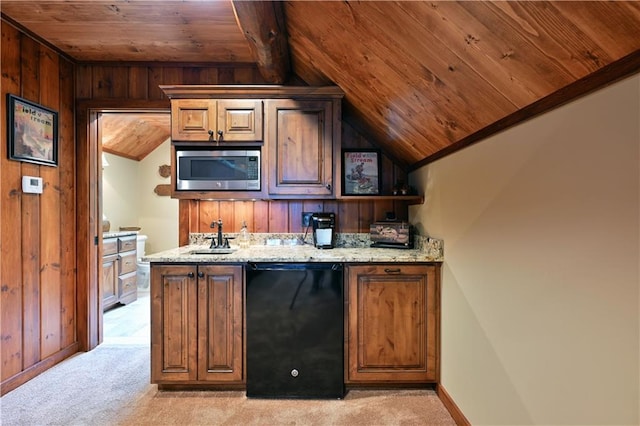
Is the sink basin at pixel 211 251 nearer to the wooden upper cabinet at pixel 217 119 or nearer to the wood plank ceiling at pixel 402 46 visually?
the wooden upper cabinet at pixel 217 119

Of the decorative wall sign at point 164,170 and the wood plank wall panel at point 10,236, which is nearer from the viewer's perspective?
the wood plank wall panel at point 10,236

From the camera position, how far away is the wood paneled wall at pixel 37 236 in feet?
6.64

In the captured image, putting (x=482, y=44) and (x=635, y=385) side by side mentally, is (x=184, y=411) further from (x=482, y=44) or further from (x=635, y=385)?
(x=482, y=44)

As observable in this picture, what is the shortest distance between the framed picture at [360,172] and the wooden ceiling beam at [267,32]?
864 mm

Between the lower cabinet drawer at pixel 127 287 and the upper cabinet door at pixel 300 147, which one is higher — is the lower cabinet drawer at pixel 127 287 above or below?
below

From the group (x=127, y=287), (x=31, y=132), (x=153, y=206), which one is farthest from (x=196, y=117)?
(x=153, y=206)

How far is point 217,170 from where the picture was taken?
2.26 meters

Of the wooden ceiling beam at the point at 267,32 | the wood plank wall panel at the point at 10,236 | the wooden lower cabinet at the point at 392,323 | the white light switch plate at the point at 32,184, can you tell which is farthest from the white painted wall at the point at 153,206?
the wooden lower cabinet at the point at 392,323

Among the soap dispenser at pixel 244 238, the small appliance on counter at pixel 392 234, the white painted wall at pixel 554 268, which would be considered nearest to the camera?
the white painted wall at pixel 554 268

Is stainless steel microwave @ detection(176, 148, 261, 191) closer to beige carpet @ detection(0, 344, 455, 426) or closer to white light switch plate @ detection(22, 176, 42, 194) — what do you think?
white light switch plate @ detection(22, 176, 42, 194)

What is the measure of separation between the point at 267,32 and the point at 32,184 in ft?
6.61

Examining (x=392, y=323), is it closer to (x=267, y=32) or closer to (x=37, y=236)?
(x=267, y=32)

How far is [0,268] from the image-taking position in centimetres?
198

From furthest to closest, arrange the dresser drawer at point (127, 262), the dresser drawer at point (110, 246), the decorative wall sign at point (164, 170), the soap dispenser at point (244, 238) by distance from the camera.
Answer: the decorative wall sign at point (164, 170)
the dresser drawer at point (127, 262)
the dresser drawer at point (110, 246)
the soap dispenser at point (244, 238)
